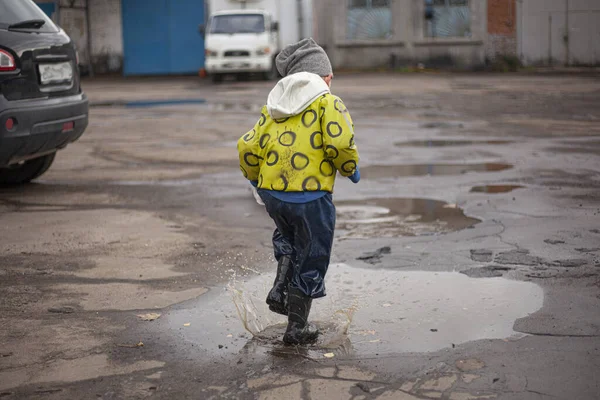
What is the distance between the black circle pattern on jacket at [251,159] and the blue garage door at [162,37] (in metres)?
28.4

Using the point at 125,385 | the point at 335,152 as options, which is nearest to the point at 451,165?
the point at 335,152

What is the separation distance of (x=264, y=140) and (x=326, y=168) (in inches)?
13.0

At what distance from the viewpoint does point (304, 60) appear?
4.61 meters

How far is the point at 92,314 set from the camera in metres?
5.16

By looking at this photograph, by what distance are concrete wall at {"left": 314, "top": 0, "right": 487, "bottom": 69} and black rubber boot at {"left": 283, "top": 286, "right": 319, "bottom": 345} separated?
26843 millimetres

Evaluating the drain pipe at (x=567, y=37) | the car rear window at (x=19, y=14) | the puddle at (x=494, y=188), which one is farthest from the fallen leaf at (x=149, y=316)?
the drain pipe at (x=567, y=37)

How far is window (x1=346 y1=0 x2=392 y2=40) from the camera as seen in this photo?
102 feet

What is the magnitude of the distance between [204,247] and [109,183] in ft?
10.7

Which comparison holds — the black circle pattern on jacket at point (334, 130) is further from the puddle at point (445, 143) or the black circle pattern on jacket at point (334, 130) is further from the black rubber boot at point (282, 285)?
the puddle at point (445, 143)

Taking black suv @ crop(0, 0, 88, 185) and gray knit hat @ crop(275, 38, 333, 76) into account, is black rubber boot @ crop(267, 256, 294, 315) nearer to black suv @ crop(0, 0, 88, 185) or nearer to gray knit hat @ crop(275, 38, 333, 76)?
gray knit hat @ crop(275, 38, 333, 76)

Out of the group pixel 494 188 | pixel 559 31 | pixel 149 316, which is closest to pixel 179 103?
pixel 494 188

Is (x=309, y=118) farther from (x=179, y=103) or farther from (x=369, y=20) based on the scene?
(x=369, y=20)

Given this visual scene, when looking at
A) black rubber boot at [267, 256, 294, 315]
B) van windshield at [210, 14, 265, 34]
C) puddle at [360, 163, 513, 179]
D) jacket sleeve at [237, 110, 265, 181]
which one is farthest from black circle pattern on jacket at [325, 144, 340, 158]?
van windshield at [210, 14, 265, 34]

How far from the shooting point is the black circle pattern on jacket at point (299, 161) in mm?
4461
